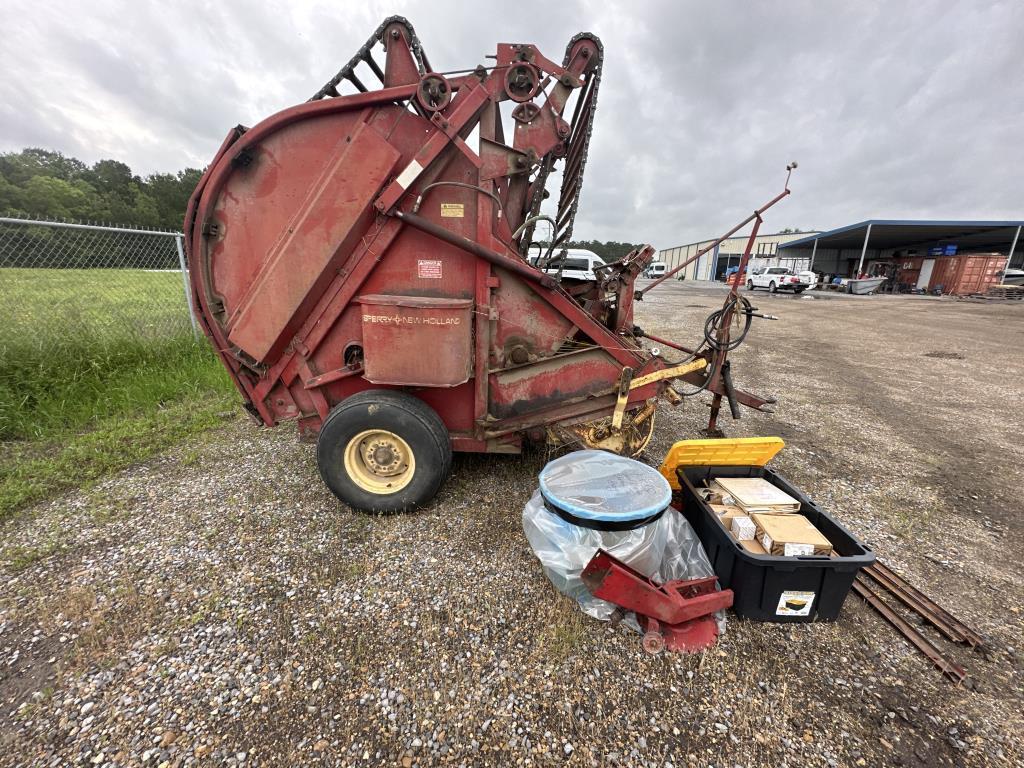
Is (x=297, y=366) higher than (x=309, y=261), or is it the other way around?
(x=309, y=261)

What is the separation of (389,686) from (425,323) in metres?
1.93

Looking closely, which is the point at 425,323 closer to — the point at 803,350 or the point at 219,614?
the point at 219,614

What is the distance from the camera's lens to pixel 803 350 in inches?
370

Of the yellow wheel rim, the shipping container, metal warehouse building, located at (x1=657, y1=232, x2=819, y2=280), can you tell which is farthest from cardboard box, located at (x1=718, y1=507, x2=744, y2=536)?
metal warehouse building, located at (x1=657, y1=232, x2=819, y2=280)

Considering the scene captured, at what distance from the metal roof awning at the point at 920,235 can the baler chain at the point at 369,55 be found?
33099mm

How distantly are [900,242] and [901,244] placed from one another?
1.62 metres

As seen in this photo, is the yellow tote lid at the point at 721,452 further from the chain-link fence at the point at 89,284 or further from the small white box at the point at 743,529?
the chain-link fence at the point at 89,284

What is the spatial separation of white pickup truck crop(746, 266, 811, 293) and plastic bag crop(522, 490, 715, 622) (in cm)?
2885

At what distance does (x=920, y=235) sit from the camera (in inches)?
1137

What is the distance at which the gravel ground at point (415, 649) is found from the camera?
162cm

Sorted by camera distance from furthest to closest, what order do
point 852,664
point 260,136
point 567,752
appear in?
point 260,136
point 852,664
point 567,752

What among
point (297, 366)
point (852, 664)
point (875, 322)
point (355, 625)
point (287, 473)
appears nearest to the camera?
point (852, 664)

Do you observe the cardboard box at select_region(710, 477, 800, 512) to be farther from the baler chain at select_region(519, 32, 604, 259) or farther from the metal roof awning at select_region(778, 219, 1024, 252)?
the metal roof awning at select_region(778, 219, 1024, 252)

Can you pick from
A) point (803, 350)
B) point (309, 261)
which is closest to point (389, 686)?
point (309, 261)
